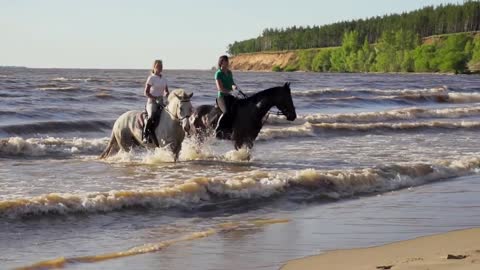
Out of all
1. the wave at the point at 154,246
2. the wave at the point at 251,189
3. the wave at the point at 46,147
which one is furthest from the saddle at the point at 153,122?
the wave at the point at 154,246

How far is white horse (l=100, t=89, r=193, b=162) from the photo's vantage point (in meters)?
15.2

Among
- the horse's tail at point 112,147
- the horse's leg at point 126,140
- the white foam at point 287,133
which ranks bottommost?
the white foam at point 287,133

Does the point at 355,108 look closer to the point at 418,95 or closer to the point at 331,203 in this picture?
the point at 418,95

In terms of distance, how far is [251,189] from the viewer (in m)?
12.6

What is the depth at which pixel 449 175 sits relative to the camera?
15.6m

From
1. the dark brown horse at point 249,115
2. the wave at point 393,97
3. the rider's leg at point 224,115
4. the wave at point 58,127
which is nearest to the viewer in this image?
the rider's leg at point 224,115

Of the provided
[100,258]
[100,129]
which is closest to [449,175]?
[100,258]

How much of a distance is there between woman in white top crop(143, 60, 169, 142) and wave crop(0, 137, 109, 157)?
4.99 m

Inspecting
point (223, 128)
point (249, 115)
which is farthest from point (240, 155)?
point (249, 115)

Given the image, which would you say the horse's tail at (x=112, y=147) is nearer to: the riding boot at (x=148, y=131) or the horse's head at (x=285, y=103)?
the riding boot at (x=148, y=131)

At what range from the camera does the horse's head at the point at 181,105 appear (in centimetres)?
1512

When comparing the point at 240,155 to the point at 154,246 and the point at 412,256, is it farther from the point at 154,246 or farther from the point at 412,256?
the point at 412,256

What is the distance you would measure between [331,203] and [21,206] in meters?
4.91

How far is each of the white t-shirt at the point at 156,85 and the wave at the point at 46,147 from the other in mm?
5149
